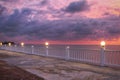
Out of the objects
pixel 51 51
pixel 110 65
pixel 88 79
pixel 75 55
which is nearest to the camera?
pixel 88 79

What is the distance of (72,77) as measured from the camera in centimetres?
1077

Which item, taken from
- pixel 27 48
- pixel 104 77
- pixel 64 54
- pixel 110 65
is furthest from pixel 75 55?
pixel 27 48

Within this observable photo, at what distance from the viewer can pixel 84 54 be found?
A: 19.8 m

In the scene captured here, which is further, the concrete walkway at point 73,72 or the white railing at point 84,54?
the white railing at point 84,54

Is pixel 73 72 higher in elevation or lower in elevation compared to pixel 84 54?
lower

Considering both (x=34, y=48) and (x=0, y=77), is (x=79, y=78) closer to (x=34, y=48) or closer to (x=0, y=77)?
(x=0, y=77)

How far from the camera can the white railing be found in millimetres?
15367

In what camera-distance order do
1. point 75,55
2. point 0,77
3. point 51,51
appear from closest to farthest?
point 0,77 < point 75,55 < point 51,51

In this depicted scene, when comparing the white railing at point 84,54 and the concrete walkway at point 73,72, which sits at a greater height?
the white railing at point 84,54

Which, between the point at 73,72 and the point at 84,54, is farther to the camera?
the point at 84,54

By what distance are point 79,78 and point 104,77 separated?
1270 millimetres

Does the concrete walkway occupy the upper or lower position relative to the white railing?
lower

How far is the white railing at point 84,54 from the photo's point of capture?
50.4ft

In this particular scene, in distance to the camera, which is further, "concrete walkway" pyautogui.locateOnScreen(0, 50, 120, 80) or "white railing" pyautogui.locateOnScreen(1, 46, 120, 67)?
"white railing" pyautogui.locateOnScreen(1, 46, 120, 67)
